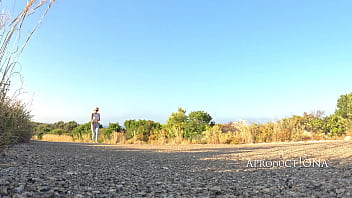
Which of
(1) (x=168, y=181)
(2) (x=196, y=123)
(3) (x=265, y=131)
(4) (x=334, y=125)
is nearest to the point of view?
(1) (x=168, y=181)

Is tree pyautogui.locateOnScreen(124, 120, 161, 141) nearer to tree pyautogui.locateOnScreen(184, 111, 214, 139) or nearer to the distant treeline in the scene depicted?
the distant treeline

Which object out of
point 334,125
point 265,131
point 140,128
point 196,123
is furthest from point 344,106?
point 140,128

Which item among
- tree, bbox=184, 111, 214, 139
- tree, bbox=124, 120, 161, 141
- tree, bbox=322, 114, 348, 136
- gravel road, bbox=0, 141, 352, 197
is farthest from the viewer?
tree, bbox=124, 120, 161, 141

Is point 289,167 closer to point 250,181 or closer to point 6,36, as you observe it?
point 250,181

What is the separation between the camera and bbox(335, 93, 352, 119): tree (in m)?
11.0

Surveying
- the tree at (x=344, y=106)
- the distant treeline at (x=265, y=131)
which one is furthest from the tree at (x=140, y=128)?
the tree at (x=344, y=106)

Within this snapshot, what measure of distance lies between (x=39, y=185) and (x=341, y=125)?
1112 cm

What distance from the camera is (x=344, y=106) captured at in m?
11.6

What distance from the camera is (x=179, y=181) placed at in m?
2.75

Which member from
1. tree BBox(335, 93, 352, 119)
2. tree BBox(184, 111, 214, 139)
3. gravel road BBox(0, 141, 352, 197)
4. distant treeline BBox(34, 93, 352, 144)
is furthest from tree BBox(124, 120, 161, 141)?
gravel road BBox(0, 141, 352, 197)

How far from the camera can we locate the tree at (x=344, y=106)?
11.0m

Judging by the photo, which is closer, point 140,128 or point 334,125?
point 334,125

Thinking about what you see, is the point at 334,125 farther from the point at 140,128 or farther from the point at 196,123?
the point at 140,128

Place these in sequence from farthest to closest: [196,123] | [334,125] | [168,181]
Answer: [196,123], [334,125], [168,181]
